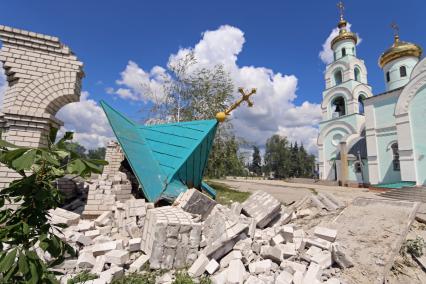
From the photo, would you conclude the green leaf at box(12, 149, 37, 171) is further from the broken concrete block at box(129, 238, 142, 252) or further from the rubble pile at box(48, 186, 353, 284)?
the broken concrete block at box(129, 238, 142, 252)

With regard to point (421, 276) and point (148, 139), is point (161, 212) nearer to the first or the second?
point (148, 139)

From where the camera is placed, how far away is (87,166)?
1230 mm

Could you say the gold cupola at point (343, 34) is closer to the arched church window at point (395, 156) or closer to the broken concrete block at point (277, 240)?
the arched church window at point (395, 156)

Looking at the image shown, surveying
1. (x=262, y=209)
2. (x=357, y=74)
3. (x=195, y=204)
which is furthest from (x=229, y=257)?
(x=357, y=74)

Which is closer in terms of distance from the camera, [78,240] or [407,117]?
[78,240]

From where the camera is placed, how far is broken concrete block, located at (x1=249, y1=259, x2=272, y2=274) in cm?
356

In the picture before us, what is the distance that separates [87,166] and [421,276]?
5.43 meters

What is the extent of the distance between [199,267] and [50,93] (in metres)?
5.14

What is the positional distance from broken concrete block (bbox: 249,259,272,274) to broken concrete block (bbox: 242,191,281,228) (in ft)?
4.99

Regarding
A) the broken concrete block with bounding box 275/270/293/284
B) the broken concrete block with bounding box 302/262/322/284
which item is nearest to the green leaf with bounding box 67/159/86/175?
the broken concrete block with bounding box 275/270/293/284

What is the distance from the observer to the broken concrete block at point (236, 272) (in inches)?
128

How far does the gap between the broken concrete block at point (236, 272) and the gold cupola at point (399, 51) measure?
27453mm

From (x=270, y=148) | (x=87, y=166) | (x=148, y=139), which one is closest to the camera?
(x=87, y=166)

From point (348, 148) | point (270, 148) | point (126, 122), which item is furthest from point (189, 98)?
point (270, 148)
